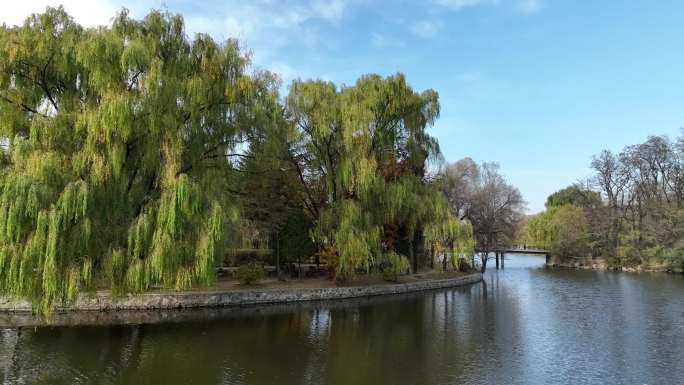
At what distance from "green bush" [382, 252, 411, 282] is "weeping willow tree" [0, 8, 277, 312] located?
12190 millimetres

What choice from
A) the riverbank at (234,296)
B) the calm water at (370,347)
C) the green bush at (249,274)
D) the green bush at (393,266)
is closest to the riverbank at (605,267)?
the calm water at (370,347)

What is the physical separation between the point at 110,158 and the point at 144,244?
8.42ft

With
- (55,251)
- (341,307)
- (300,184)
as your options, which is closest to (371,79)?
(300,184)

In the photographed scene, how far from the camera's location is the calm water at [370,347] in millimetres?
10211

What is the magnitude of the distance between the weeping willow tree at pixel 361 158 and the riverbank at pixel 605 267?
26.8 m

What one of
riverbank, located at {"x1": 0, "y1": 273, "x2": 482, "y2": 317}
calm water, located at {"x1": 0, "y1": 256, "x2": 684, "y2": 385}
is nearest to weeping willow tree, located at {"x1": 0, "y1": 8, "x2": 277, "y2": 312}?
calm water, located at {"x1": 0, "y1": 256, "x2": 684, "y2": 385}

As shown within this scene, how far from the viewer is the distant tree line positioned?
130ft

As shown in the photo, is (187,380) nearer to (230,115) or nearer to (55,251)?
(55,251)

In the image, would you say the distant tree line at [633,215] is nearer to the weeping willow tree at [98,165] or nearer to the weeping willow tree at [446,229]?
the weeping willow tree at [446,229]

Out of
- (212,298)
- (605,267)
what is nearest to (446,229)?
(212,298)

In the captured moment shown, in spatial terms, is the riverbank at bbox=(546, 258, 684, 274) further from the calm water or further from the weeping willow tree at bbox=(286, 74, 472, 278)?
the weeping willow tree at bbox=(286, 74, 472, 278)

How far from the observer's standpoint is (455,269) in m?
34.7

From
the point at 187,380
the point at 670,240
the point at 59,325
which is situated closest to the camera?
the point at 187,380

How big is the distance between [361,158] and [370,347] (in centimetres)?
1101
